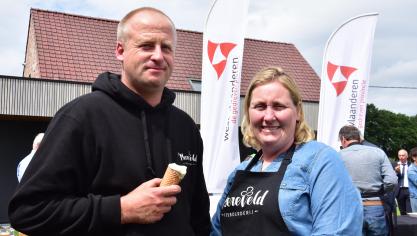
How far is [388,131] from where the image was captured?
222ft

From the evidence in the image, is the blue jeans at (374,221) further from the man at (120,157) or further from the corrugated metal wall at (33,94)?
the corrugated metal wall at (33,94)

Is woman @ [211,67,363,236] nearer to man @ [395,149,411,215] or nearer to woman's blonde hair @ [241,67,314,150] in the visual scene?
woman's blonde hair @ [241,67,314,150]

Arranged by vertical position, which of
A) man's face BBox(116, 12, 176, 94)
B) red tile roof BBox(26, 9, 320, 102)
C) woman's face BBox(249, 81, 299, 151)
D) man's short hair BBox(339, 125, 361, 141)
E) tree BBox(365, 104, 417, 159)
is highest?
red tile roof BBox(26, 9, 320, 102)

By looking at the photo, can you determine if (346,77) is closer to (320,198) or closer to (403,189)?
(403,189)

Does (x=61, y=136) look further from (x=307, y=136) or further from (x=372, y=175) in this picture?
(x=372, y=175)

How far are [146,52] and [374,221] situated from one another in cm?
462

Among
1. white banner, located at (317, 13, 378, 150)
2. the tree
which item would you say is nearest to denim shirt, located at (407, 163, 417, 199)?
white banner, located at (317, 13, 378, 150)

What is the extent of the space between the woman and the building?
10717mm

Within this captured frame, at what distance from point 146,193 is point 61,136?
0.37m

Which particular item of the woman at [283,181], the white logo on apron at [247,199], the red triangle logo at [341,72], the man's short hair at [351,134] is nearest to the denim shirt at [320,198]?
the woman at [283,181]

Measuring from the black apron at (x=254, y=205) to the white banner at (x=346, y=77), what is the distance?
639cm

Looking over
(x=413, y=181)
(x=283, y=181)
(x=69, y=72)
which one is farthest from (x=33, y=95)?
(x=283, y=181)

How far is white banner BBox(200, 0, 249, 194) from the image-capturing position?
748cm

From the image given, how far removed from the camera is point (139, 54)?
1.87 m
